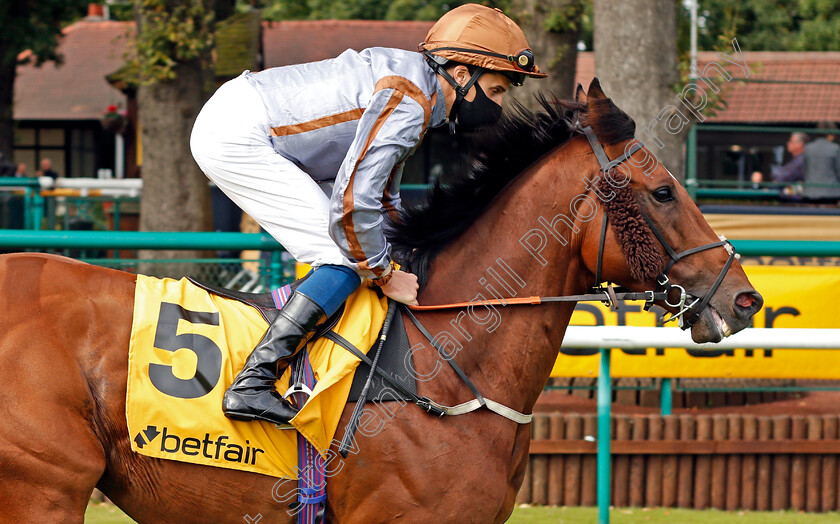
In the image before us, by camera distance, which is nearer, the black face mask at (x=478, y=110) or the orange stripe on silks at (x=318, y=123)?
the orange stripe on silks at (x=318, y=123)

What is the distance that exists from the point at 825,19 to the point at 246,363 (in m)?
24.4

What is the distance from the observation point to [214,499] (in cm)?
279

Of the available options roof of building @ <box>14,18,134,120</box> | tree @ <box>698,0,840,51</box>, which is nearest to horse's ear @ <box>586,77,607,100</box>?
tree @ <box>698,0,840,51</box>

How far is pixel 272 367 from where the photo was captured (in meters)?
2.76

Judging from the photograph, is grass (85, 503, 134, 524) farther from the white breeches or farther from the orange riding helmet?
the orange riding helmet

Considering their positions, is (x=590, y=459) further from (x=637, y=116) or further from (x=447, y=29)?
(x=447, y=29)

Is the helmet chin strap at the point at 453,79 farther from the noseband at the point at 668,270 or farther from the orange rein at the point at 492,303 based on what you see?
the orange rein at the point at 492,303

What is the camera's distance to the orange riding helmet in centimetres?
301

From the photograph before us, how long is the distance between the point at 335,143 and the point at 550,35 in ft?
20.8

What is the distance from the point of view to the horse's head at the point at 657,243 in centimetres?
287

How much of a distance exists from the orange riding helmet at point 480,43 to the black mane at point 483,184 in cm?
17

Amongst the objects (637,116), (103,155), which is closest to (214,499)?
(637,116)

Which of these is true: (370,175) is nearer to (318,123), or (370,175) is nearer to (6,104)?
(318,123)

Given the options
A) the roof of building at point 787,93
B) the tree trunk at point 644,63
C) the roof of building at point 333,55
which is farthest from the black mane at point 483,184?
the roof of building at point 787,93
